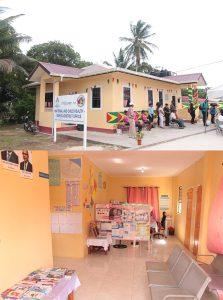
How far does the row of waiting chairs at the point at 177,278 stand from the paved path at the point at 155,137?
268 cm

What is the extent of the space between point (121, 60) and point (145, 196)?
453 inches

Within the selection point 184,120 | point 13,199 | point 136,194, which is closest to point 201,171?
point 13,199

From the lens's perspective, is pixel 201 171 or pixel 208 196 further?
pixel 201 171

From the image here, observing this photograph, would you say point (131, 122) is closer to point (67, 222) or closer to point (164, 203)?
point (67, 222)

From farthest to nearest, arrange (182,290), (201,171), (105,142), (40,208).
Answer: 1. (201,171)
2. (40,208)
3. (182,290)
4. (105,142)

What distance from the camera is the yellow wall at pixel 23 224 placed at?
13.4 feet

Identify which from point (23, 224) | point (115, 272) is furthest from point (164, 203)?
point (23, 224)

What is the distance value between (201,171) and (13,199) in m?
4.06

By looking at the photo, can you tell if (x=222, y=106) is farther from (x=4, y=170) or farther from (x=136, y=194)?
(x=136, y=194)

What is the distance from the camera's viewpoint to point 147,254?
7914 millimetres

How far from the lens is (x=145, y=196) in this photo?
13.0 meters

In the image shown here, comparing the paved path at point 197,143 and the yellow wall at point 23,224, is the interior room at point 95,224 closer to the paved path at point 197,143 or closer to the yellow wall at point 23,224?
the yellow wall at point 23,224

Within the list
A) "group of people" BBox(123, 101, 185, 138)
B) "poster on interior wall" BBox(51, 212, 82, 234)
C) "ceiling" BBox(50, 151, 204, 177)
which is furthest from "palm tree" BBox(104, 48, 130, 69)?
"poster on interior wall" BBox(51, 212, 82, 234)

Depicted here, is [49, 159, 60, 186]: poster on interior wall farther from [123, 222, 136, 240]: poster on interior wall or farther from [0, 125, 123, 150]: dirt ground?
[0, 125, 123, 150]: dirt ground
